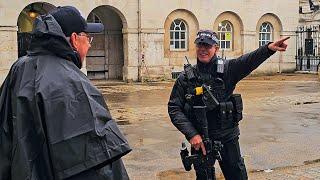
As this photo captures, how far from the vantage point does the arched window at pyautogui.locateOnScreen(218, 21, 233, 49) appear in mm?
26172

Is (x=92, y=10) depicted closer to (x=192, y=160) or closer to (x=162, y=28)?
(x=162, y=28)

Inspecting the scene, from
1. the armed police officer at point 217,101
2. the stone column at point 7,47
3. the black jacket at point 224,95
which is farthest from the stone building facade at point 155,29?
the armed police officer at point 217,101

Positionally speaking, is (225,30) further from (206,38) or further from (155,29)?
(206,38)

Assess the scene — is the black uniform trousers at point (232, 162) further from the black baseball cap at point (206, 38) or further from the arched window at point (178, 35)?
the arched window at point (178, 35)

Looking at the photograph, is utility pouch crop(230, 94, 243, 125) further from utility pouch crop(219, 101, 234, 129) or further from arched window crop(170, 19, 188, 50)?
arched window crop(170, 19, 188, 50)

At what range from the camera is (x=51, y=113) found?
98.5 inches

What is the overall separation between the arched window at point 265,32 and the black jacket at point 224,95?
23282 mm

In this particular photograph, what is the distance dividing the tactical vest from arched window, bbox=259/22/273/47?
76.7 ft

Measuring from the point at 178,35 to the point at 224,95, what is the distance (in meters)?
20.3

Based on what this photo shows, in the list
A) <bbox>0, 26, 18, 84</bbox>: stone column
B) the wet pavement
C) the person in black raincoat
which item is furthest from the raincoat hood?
<bbox>0, 26, 18, 84</bbox>: stone column

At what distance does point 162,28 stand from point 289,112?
1165cm

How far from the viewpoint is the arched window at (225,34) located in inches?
1030

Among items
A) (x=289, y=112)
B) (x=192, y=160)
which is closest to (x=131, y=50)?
(x=289, y=112)

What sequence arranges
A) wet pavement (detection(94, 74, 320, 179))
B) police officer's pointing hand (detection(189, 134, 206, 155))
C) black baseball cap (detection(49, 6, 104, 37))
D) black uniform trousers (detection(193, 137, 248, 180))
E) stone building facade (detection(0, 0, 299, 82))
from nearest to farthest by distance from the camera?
black baseball cap (detection(49, 6, 104, 37)) < police officer's pointing hand (detection(189, 134, 206, 155)) < black uniform trousers (detection(193, 137, 248, 180)) < wet pavement (detection(94, 74, 320, 179)) < stone building facade (detection(0, 0, 299, 82))
